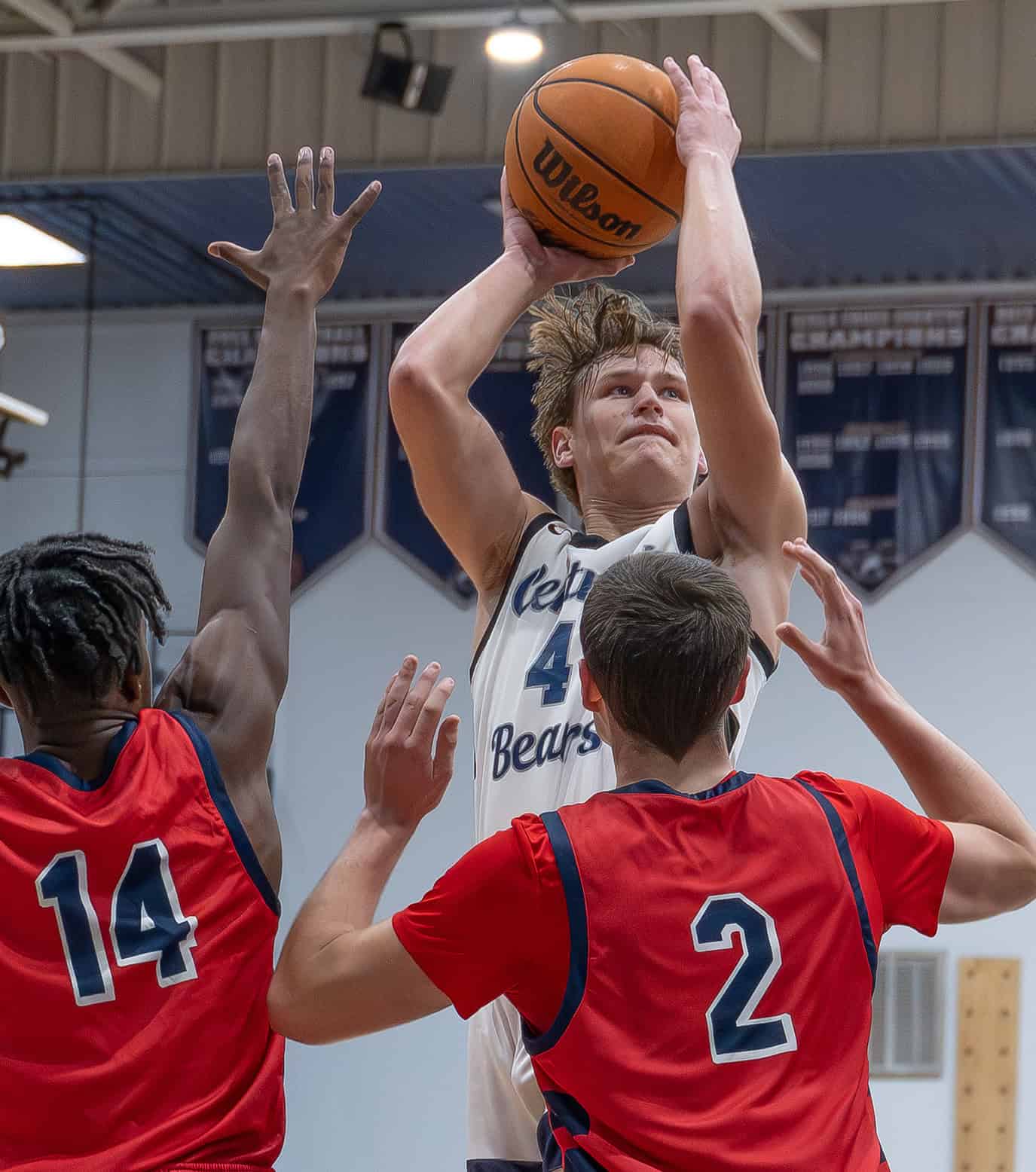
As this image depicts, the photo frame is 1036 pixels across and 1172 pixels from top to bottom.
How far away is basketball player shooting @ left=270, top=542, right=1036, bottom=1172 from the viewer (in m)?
1.91

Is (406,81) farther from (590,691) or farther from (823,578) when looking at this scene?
(590,691)

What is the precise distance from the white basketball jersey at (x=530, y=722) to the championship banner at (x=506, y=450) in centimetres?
604

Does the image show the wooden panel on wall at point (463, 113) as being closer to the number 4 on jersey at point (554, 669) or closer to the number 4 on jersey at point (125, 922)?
the number 4 on jersey at point (554, 669)

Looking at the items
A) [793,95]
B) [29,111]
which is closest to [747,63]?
[793,95]

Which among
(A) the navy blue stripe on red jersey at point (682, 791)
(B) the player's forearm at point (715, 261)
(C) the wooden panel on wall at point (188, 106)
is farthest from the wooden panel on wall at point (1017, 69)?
(A) the navy blue stripe on red jersey at point (682, 791)


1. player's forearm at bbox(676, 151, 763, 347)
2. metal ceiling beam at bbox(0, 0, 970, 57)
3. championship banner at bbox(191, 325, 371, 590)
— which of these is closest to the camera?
player's forearm at bbox(676, 151, 763, 347)

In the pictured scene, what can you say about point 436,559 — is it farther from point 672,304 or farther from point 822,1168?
point 822,1168

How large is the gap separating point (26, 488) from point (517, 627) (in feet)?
25.3

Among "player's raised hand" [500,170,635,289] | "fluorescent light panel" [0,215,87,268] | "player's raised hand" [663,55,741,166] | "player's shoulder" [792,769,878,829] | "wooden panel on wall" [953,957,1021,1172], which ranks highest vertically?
"fluorescent light panel" [0,215,87,268]

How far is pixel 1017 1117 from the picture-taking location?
26.5ft

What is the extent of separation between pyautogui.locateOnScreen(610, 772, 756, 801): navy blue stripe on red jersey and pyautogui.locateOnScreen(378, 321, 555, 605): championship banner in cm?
701

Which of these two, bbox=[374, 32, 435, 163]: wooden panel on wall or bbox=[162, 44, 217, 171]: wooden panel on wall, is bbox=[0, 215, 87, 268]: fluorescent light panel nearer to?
bbox=[162, 44, 217, 171]: wooden panel on wall

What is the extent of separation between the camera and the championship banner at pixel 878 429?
8.80 meters

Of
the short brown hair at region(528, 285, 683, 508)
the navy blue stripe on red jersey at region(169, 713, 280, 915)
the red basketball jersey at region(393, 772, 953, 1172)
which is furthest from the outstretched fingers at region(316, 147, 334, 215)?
the red basketball jersey at region(393, 772, 953, 1172)
